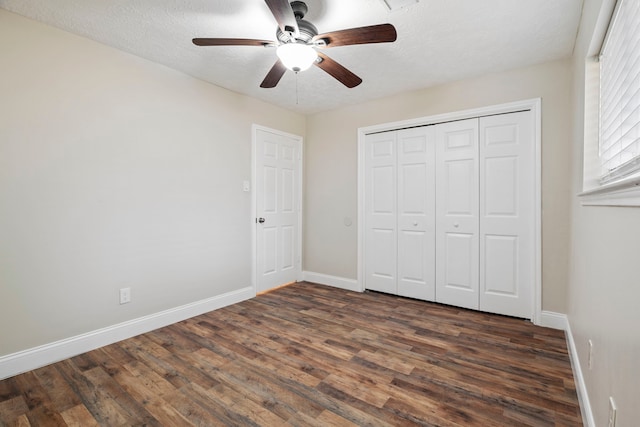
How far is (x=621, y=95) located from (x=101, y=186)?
3325 mm

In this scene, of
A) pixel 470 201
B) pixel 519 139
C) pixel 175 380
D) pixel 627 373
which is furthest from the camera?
pixel 470 201

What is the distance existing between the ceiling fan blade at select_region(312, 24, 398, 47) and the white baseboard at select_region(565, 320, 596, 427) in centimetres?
219

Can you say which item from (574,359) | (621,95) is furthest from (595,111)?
(574,359)

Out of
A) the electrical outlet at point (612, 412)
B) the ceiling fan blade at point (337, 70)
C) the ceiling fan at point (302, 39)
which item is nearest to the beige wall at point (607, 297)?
the electrical outlet at point (612, 412)

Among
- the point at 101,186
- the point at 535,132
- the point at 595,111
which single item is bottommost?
the point at 101,186

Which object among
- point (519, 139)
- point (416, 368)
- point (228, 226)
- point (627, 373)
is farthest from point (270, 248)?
point (627, 373)

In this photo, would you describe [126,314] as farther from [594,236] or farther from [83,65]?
[594,236]

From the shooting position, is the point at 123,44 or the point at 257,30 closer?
the point at 257,30

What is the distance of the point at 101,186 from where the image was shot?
2473 mm

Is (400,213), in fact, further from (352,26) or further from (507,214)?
(352,26)

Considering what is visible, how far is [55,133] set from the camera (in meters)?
2.24

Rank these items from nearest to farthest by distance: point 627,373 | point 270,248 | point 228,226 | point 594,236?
1. point 627,373
2. point 594,236
3. point 228,226
4. point 270,248

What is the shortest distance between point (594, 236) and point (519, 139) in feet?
5.51

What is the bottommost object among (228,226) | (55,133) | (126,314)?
(126,314)
